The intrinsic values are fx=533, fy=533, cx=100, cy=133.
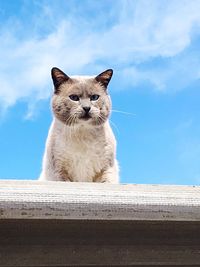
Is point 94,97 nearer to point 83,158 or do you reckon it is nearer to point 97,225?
point 83,158

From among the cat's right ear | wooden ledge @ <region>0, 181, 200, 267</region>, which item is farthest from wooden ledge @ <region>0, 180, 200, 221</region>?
the cat's right ear

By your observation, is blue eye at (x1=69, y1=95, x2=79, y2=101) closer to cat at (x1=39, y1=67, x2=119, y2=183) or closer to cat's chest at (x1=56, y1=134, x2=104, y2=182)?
cat at (x1=39, y1=67, x2=119, y2=183)

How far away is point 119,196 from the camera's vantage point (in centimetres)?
141

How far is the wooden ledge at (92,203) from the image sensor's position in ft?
4.40

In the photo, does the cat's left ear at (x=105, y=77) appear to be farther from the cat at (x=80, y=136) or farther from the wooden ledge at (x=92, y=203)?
the wooden ledge at (x=92, y=203)

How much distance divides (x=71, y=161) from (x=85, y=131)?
23cm

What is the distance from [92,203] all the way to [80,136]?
2.13 meters

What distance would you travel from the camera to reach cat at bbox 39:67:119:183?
338cm

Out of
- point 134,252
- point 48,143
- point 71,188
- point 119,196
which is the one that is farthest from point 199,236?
point 48,143

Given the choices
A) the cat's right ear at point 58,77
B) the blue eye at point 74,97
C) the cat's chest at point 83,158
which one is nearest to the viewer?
the cat's chest at point 83,158

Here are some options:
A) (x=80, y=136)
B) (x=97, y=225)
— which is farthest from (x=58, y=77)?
(x=97, y=225)

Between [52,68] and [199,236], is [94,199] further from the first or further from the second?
[52,68]

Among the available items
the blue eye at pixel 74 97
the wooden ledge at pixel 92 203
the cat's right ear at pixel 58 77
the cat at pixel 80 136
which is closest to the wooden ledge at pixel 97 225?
the wooden ledge at pixel 92 203

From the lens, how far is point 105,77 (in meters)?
3.66
